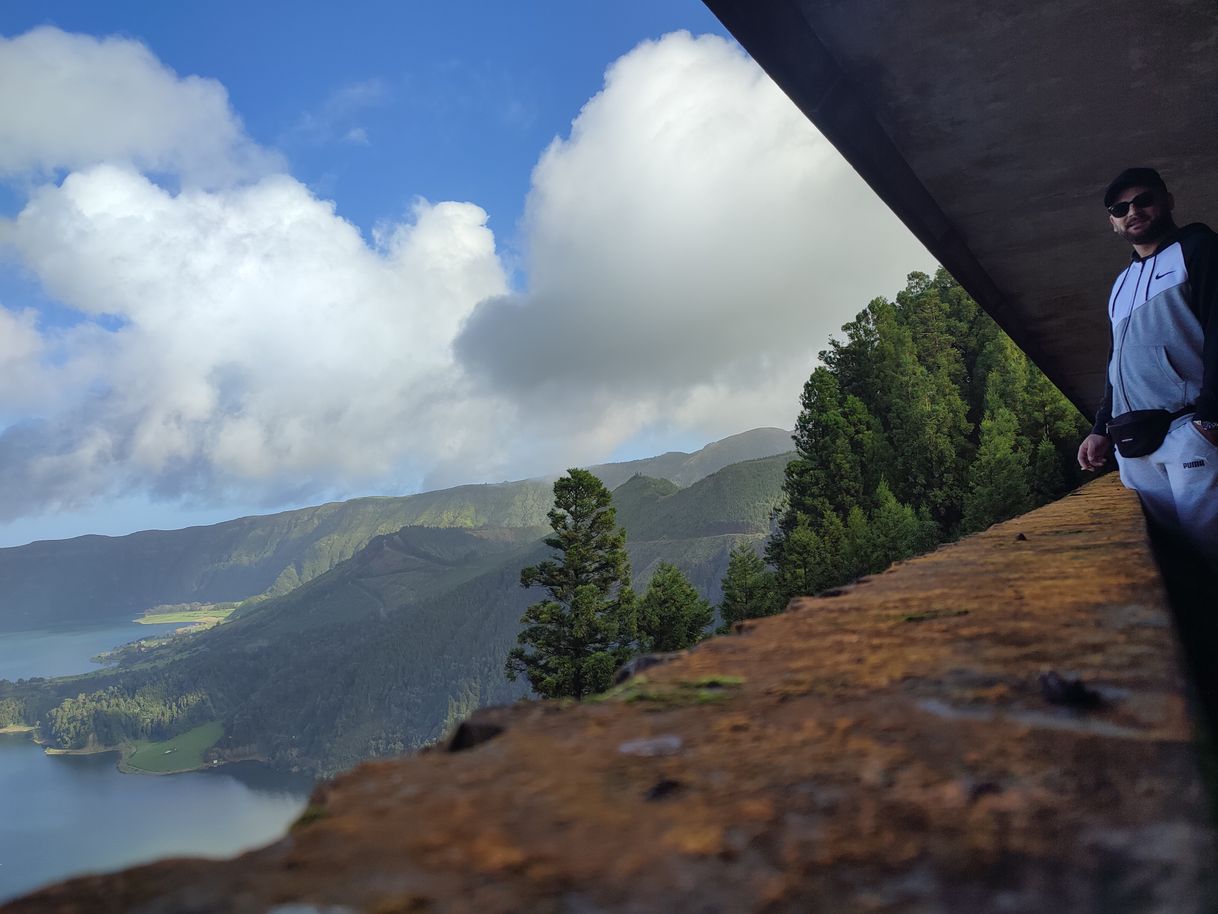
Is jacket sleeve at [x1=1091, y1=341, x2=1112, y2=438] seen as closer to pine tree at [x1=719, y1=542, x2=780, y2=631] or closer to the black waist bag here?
the black waist bag

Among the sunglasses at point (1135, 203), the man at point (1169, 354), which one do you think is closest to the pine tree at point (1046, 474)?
the man at point (1169, 354)

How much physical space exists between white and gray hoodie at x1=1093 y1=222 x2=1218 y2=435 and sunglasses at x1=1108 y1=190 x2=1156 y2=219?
22 centimetres

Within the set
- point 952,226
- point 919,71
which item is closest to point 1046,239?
point 952,226

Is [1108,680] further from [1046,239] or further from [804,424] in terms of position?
[804,424]

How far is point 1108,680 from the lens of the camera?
109 centimetres

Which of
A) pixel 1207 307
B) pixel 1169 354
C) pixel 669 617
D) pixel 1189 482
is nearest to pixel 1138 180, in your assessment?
pixel 1207 307

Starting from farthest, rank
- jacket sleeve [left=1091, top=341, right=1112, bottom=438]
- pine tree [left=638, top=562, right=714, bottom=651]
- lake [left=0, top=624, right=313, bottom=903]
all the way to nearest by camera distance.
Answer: lake [left=0, top=624, right=313, bottom=903] → pine tree [left=638, top=562, right=714, bottom=651] → jacket sleeve [left=1091, top=341, right=1112, bottom=438]

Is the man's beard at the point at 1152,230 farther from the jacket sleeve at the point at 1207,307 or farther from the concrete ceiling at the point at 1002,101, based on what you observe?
the concrete ceiling at the point at 1002,101

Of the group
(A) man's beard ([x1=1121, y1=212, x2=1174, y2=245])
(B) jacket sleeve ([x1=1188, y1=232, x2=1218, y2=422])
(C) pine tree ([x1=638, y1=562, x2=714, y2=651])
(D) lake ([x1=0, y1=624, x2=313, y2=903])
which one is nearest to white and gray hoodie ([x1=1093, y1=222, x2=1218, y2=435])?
(B) jacket sleeve ([x1=1188, y1=232, x2=1218, y2=422])

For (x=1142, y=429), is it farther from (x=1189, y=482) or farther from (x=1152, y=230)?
(x=1152, y=230)

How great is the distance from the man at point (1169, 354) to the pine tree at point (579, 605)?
26756 mm

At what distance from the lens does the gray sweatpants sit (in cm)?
303

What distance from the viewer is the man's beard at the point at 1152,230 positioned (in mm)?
3357

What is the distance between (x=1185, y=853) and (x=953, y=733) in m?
0.34
